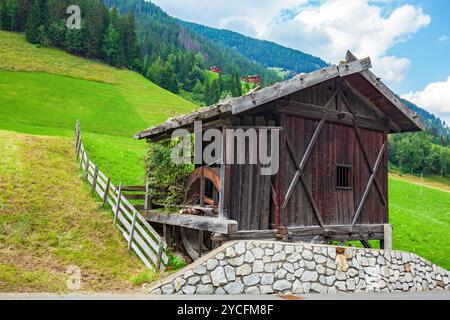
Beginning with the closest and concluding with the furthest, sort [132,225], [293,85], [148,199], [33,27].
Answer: [293,85] → [132,225] → [148,199] → [33,27]

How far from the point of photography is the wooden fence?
1180 centimetres

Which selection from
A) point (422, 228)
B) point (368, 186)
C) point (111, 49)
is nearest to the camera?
point (368, 186)

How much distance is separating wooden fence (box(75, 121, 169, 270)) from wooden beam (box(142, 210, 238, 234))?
2.01 ft

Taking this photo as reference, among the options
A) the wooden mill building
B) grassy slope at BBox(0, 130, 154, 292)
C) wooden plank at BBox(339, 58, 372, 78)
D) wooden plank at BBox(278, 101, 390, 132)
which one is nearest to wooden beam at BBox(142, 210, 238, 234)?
the wooden mill building

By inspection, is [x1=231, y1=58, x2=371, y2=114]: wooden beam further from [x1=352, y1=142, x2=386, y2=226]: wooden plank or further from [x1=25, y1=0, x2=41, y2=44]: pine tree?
[x1=25, y1=0, x2=41, y2=44]: pine tree

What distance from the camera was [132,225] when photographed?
41.9 feet

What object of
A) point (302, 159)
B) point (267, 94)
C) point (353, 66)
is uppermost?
point (353, 66)

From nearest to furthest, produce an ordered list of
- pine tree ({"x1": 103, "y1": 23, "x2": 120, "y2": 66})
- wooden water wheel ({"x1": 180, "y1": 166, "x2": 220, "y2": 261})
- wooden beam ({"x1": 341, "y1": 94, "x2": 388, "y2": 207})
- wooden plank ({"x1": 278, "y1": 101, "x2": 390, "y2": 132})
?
1. wooden plank ({"x1": 278, "y1": 101, "x2": 390, "y2": 132})
2. wooden water wheel ({"x1": 180, "y1": 166, "x2": 220, "y2": 261})
3. wooden beam ({"x1": 341, "y1": 94, "x2": 388, "y2": 207})
4. pine tree ({"x1": 103, "y1": 23, "x2": 120, "y2": 66})

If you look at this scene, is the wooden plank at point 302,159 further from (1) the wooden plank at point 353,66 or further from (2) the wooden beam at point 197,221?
(2) the wooden beam at point 197,221

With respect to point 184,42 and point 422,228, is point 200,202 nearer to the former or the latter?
point 422,228

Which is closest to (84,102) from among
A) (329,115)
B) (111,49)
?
(111,49)

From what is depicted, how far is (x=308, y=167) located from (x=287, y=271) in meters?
3.39

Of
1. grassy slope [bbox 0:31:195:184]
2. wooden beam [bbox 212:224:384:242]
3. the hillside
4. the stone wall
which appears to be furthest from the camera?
the hillside

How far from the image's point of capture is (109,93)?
185 ft
